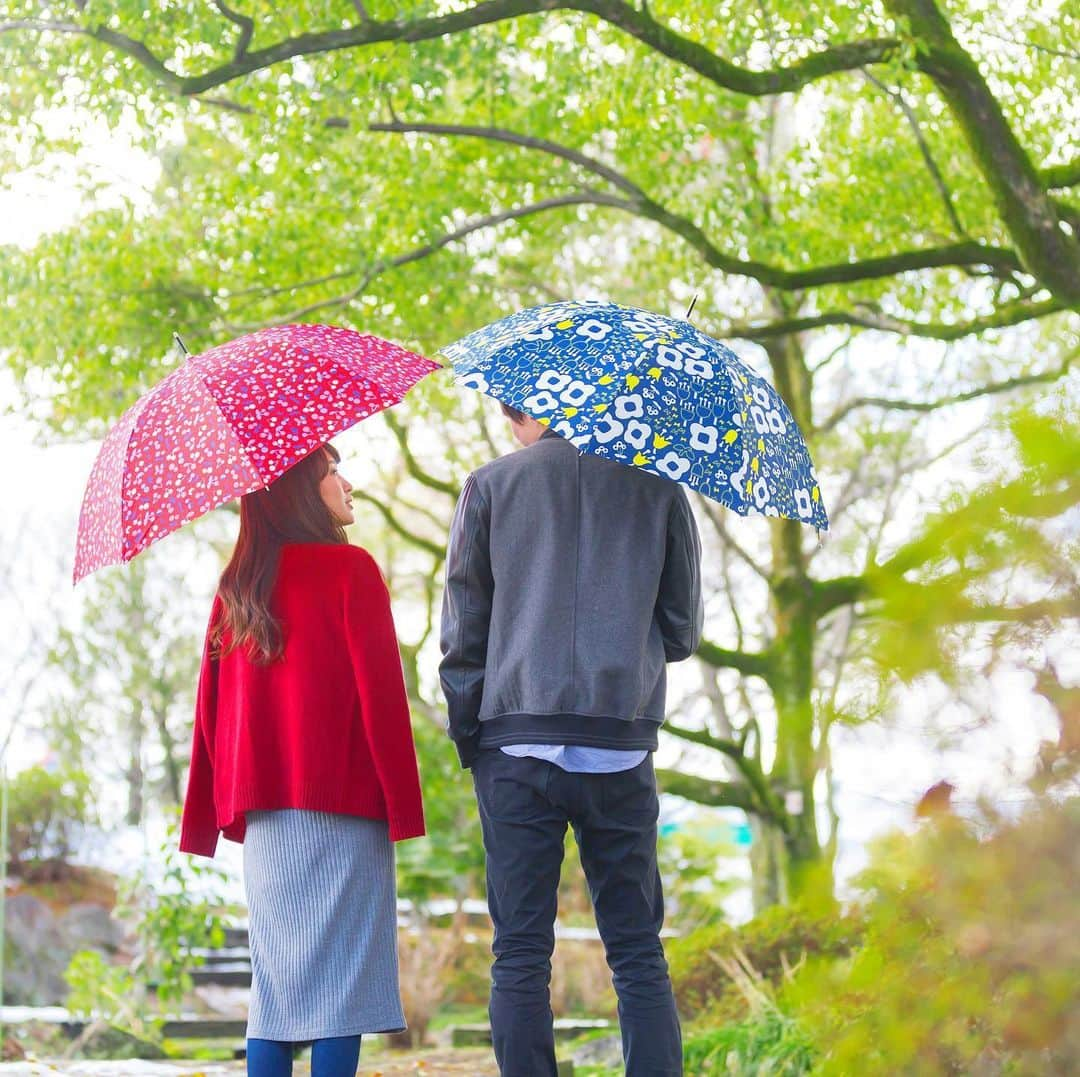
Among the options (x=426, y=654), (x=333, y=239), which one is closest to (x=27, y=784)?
(x=426, y=654)

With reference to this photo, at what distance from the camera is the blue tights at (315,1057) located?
3303 mm

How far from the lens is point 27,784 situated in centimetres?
1417

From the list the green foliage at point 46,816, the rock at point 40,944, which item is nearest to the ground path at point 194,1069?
the rock at point 40,944

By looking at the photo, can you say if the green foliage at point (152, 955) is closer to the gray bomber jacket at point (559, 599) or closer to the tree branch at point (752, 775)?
the tree branch at point (752, 775)

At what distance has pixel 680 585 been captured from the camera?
136 inches

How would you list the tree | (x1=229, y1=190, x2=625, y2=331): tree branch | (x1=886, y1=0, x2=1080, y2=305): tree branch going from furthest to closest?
(x1=229, y1=190, x2=625, y2=331): tree branch → the tree → (x1=886, y1=0, x2=1080, y2=305): tree branch

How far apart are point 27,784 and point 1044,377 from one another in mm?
10051

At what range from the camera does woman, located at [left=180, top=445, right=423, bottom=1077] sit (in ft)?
10.9

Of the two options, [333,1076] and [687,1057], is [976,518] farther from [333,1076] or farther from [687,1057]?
[687,1057]

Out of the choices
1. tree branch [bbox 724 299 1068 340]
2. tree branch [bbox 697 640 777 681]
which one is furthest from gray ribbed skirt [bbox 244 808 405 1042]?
tree branch [bbox 697 640 777 681]

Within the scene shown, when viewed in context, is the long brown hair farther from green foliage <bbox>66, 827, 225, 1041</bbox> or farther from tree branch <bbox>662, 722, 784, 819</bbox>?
tree branch <bbox>662, 722, 784, 819</bbox>

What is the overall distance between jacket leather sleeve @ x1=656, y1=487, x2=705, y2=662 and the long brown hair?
2.52ft

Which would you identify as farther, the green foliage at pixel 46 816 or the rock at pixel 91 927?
the green foliage at pixel 46 816

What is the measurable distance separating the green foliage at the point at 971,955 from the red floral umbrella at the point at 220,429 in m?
1.56
